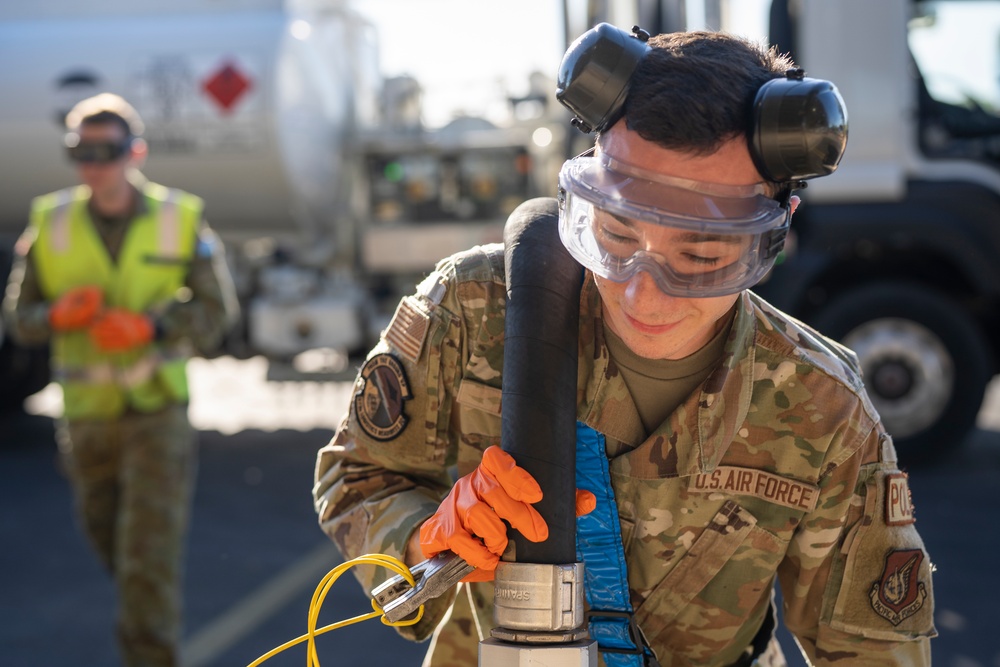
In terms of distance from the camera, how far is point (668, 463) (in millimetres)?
1661

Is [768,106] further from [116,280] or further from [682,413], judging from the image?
[116,280]

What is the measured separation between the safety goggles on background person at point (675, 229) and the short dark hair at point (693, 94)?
0.19ft

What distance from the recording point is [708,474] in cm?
167

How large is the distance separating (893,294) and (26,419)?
19.3ft

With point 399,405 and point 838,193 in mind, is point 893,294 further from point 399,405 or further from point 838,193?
point 399,405

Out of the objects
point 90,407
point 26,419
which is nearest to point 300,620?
point 90,407

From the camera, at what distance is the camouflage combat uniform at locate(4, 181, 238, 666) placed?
3.56m

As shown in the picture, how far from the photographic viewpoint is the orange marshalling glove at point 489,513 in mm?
1443

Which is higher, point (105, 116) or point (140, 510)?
point (105, 116)

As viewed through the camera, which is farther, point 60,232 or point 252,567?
point 252,567

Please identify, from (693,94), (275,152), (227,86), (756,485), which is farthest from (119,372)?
(227,86)

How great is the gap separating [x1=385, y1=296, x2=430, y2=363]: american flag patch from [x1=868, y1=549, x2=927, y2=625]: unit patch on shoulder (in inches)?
29.8

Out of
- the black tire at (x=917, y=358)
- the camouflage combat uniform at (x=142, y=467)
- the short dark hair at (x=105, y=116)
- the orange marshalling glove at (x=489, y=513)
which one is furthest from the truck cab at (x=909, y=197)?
the orange marshalling glove at (x=489, y=513)

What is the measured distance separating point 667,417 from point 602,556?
0.23 m
